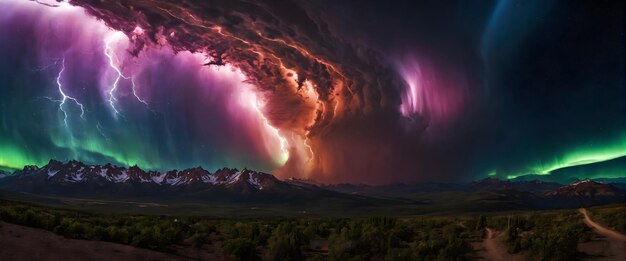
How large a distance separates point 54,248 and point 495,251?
30080 millimetres

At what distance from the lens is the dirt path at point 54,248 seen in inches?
848

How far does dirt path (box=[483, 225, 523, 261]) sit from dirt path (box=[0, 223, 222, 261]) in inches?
880

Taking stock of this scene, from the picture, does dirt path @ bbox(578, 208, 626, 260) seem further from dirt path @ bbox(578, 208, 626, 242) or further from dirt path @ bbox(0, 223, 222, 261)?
dirt path @ bbox(0, 223, 222, 261)

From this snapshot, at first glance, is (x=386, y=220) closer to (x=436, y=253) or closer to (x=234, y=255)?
(x=436, y=253)

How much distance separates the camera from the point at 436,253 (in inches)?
1135

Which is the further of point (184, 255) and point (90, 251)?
point (184, 255)

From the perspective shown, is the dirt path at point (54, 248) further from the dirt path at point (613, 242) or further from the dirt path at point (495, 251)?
the dirt path at point (613, 242)

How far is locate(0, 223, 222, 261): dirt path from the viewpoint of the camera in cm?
2153

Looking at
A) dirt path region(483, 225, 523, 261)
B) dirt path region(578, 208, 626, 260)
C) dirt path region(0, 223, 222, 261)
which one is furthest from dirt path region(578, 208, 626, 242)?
dirt path region(0, 223, 222, 261)

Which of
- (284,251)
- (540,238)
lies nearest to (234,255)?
(284,251)

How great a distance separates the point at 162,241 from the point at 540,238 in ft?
91.8

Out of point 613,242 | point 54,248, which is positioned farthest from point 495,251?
point 54,248

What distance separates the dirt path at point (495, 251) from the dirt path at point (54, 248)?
22.3 metres

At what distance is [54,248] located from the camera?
76.5 feet
